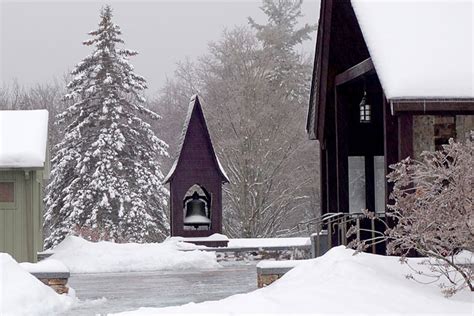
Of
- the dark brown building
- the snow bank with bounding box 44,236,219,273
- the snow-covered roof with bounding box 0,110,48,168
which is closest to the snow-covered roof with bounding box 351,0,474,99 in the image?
the dark brown building

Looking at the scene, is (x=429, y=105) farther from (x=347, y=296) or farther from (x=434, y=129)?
(x=347, y=296)

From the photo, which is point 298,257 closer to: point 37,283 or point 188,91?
point 37,283

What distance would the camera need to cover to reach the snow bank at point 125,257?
22.8 metres

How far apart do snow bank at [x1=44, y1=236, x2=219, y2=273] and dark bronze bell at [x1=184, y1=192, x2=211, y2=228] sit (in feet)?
9.60

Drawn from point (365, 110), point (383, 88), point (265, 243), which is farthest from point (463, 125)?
point (265, 243)

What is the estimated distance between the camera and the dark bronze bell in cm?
2755

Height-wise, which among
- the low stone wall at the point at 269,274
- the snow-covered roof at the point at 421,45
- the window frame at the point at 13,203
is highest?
the snow-covered roof at the point at 421,45

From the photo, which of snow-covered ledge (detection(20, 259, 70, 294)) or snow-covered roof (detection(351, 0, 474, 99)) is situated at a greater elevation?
snow-covered roof (detection(351, 0, 474, 99))

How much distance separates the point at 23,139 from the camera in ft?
61.7

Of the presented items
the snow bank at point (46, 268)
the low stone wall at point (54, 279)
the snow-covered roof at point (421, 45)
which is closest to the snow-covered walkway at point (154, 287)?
the low stone wall at point (54, 279)

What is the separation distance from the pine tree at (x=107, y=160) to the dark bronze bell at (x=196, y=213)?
517 cm

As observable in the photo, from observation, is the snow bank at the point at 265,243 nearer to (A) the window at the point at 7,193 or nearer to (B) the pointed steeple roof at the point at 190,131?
(B) the pointed steeple roof at the point at 190,131

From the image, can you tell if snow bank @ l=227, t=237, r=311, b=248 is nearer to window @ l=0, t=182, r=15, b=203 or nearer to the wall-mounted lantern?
window @ l=0, t=182, r=15, b=203

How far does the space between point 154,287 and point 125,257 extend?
6.38 m
